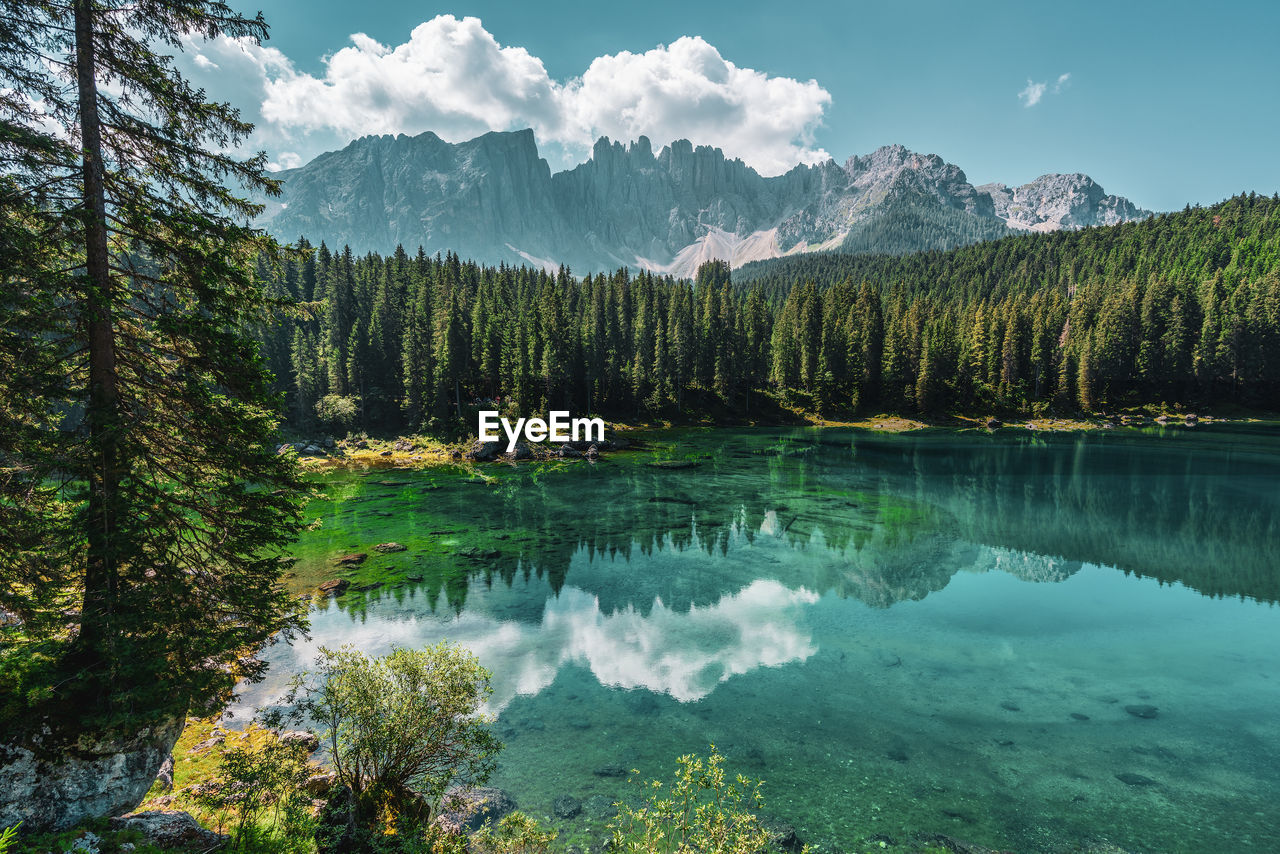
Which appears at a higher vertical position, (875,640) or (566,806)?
(566,806)

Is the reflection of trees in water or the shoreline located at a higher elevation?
the shoreline

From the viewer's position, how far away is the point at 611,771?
19.8m

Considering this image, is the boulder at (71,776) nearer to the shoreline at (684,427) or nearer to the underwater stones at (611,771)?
the underwater stones at (611,771)

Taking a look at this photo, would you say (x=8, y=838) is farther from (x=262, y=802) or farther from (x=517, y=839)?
(x=517, y=839)

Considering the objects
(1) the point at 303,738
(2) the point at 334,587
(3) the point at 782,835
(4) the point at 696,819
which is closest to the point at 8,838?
(1) the point at 303,738

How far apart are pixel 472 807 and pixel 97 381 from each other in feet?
51.8

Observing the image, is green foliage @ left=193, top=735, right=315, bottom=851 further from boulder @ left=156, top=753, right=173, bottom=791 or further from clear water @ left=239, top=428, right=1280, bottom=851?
clear water @ left=239, top=428, right=1280, bottom=851

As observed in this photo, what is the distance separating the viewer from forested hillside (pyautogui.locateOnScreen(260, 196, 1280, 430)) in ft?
340

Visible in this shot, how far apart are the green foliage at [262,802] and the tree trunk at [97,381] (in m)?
4.35

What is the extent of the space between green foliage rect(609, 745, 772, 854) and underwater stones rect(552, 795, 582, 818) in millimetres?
1395

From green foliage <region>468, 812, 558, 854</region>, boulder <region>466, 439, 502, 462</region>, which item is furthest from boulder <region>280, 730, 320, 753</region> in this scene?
boulder <region>466, 439, 502, 462</region>

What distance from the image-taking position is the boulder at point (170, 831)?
37.8 feet

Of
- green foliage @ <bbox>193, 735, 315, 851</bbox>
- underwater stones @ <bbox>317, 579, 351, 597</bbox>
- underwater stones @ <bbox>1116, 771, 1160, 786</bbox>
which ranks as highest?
green foliage @ <bbox>193, 735, 315, 851</bbox>

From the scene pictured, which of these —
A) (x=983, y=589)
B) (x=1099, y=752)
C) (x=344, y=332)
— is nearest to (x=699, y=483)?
(x=983, y=589)
